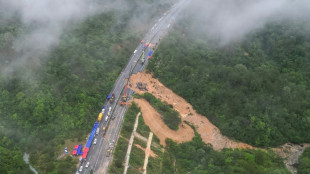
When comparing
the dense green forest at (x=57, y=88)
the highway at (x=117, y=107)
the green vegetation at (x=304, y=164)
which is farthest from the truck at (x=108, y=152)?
the green vegetation at (x=304, y=164)

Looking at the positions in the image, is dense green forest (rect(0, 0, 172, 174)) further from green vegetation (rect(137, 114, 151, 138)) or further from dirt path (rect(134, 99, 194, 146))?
dirt path (rect(134, 99, 194, 146))

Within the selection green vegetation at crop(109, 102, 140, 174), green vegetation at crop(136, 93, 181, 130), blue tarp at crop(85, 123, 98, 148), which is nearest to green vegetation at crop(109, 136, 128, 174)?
green vegetation at crop(109, 102, 140, 174)

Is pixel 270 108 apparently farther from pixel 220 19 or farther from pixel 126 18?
pixel 126 18

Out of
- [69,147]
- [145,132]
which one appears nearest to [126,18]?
[145,132]

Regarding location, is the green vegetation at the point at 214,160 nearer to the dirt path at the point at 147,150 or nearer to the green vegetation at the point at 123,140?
the dirt path at the point at 147,150

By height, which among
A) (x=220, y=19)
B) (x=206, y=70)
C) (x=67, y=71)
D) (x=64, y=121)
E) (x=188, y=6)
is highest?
(x=188, y=6)

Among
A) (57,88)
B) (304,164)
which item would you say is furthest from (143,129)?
(304,164)
